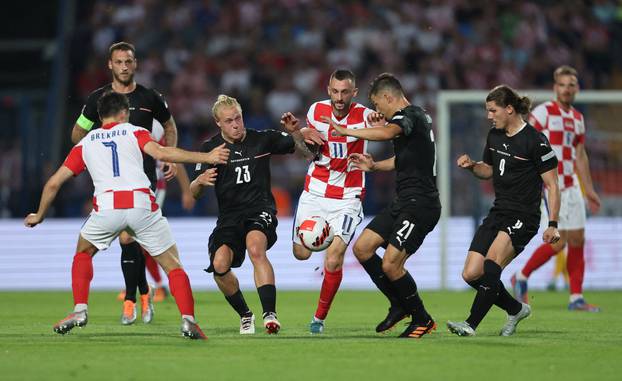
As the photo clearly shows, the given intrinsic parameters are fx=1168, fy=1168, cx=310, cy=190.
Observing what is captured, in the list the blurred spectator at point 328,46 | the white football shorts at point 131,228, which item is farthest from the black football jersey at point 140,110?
the blurred spectator at point 328,46

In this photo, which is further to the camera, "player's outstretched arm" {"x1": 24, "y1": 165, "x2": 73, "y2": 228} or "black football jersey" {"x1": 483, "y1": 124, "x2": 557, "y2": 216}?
"black football jersey" {"x1": 483, "y1": 124, "x2": 557, "y2": 216}

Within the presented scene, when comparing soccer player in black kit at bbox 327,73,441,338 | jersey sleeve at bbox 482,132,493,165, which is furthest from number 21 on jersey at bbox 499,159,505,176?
soccer player in black kit at bbox 327,73,441,338

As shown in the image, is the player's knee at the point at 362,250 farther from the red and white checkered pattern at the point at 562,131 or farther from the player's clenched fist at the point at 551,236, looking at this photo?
the red and white checkered pattern at the point at 562,131

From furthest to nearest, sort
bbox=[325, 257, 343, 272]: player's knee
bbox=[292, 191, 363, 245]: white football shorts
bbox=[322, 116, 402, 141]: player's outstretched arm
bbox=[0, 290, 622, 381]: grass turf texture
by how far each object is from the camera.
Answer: bbox=[292, 191, 363, 245]: white football shorts
bbox=[325, 257, 343, 272]: player's knee
bbox=[322, 116, 402, 141]: player's outstretched arm
bbox=[0, 290, 622, 381]: grass turf texture

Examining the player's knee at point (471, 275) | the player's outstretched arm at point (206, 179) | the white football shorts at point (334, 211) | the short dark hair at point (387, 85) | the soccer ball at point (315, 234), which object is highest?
the short dark hair at point (387, 85)

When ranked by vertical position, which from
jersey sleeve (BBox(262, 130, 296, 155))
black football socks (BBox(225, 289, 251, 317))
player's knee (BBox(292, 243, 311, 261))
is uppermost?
jersey sleeve (BBox(262, 130, 296, 155))

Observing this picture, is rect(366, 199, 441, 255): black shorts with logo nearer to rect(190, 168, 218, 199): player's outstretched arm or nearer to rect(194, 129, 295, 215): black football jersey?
rect(194, 129, 295, 215): black football jersey

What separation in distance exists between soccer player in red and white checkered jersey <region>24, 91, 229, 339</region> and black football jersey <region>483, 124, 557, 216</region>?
2.25 meters

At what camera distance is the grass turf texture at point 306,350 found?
681 cm

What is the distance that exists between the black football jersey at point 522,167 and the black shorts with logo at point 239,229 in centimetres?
181

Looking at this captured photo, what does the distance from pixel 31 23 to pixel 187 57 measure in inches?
169

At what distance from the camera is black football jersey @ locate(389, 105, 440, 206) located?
9008 mm

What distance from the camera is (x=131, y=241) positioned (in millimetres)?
10648

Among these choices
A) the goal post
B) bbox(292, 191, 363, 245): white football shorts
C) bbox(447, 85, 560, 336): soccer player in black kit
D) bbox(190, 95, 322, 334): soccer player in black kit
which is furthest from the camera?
the goal post
